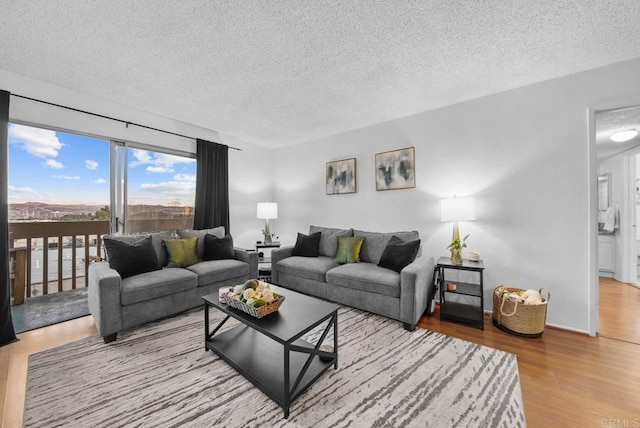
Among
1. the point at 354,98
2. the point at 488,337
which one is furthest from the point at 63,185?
the point at 488,337

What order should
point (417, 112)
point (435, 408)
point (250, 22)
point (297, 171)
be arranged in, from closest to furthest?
point (435, 408)
point (250, 22)
point (417, 112)
point (297, 171)

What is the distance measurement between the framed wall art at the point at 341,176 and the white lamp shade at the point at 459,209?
1.54 metres

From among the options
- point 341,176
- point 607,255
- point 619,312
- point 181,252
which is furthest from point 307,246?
point 607,255

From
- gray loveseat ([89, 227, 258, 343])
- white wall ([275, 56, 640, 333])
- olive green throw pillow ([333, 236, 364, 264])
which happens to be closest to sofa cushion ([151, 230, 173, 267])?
gray loveseat ([89, 227, 258, 343])

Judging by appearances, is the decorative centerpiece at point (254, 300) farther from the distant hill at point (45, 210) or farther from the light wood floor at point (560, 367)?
the distant hill at point (45, 210)

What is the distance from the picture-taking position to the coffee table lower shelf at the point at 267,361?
1488 mm

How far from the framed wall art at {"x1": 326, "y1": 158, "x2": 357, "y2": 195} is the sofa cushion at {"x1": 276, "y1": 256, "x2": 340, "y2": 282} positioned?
48.2 inches

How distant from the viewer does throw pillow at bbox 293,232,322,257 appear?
12.0 feet

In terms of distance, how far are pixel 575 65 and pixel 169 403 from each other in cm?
423

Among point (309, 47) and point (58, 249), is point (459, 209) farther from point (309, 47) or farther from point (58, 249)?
point (58, 249)

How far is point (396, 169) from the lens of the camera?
11.7 feet

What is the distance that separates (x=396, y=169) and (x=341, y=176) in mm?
963

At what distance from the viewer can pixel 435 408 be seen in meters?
1.47

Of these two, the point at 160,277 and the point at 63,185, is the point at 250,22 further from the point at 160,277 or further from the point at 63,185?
the point at 63,185
